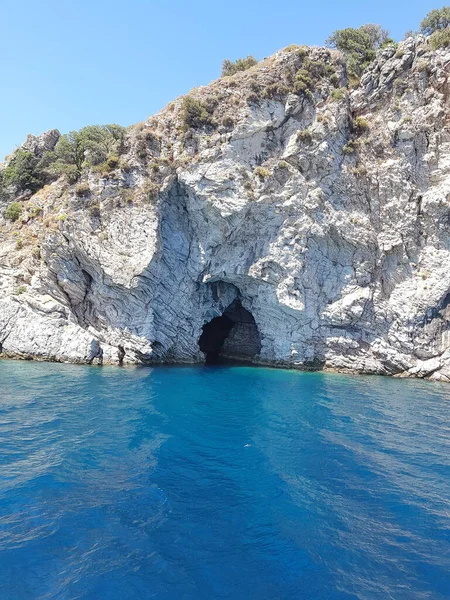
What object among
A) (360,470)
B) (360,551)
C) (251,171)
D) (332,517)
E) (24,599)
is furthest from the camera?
(251,171)

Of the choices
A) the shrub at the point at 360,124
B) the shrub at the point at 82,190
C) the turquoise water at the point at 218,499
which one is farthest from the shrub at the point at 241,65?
the turquoise water at the point at 218,499

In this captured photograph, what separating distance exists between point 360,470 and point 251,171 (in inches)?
1024

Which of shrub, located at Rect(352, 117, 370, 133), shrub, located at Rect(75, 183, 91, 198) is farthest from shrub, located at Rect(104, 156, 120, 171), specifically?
shrub, located at Rect(352, 117, 370, 133)

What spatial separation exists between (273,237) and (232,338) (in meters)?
12.7

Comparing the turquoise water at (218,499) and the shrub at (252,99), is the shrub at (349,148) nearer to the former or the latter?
the shrub at (252,99)

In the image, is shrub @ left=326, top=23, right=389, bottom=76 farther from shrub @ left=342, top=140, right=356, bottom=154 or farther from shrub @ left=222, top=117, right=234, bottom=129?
shrub @ left=222, top=117, right=234, bottom=129

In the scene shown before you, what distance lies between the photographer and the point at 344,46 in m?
39.4

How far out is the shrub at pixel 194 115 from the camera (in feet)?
109

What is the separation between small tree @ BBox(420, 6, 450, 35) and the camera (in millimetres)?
36503

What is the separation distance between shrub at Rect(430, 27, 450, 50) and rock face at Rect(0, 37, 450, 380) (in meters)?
0.62

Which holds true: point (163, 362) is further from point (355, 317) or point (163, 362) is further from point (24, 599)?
point (24, 599)

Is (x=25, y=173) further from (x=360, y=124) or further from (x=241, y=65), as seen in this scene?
(x=360, y=124)

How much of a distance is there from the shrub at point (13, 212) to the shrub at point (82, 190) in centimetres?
891

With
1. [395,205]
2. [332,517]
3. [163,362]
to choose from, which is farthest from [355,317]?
[332,517]
